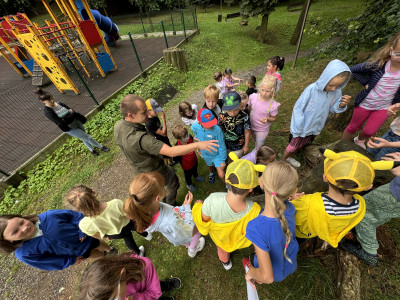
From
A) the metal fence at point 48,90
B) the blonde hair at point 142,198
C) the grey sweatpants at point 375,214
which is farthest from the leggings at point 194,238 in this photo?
the metal fence at point 48,90

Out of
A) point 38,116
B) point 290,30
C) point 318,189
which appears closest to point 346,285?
point 318,189

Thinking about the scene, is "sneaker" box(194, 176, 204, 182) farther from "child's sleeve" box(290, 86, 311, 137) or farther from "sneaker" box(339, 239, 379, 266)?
"sneaker" box(339, 239, 379, 266)

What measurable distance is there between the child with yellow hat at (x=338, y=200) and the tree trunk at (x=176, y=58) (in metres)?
8.35

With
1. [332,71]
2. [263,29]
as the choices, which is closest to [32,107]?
[332,71]

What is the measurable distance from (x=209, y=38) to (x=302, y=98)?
1185 cm

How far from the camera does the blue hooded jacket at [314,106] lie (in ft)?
8.71

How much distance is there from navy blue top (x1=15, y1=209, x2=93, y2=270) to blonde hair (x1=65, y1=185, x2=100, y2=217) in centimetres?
44

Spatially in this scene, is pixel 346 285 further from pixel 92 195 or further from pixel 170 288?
pixel 92 195

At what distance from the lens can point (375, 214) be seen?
189 cm

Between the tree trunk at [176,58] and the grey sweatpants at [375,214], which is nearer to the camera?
the grey sweatpants at [375,214]

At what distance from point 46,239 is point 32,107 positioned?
7.70 metres

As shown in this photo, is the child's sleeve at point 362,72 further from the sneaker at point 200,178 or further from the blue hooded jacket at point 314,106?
the sneaker at point 200,178

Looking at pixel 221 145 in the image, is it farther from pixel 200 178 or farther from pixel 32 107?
pixel 32 107

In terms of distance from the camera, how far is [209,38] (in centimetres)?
1242
